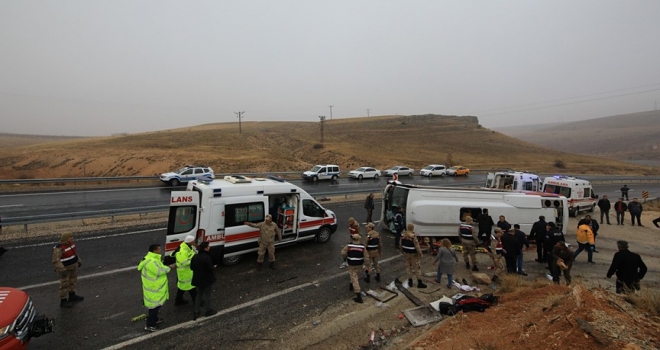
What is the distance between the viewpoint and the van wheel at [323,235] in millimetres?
11234

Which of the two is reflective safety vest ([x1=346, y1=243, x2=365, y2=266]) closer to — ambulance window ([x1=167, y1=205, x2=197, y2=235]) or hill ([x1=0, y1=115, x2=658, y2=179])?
ambulance window ([x1=167, y1=205, x2=197, y2=235])

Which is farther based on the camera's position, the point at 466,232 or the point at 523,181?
the point at 523,181

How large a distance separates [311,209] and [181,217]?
418cm

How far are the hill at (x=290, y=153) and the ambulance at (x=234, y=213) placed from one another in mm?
28286

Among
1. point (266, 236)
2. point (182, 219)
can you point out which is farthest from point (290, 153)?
point (182, 219)

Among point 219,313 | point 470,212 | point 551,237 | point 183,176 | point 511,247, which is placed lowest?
point 219,313

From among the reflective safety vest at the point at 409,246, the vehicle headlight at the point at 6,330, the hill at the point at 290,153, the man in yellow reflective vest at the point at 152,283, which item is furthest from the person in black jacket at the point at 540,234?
the hill at the point at 290,153

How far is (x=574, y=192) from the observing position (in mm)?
17656

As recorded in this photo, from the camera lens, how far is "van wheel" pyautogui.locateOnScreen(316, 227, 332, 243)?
442 inches

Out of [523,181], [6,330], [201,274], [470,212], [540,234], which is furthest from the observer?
[523,181]

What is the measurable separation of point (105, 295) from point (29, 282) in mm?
Answer: 2336

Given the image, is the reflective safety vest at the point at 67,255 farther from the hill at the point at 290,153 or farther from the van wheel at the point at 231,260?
the hill at the point at 290,153

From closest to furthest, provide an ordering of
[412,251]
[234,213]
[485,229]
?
[412,251] → [234,213] → [485,229]

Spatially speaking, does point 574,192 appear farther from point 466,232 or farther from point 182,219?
point 182,219
